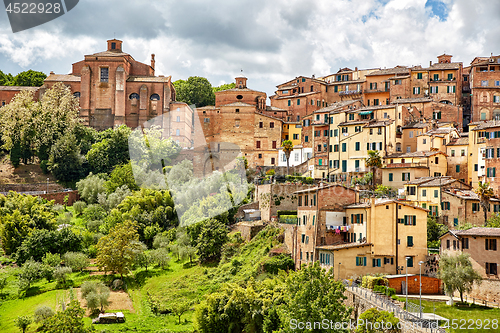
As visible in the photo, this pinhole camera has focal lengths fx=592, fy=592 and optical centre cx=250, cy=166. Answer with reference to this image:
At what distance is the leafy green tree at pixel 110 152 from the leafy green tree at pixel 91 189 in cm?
364

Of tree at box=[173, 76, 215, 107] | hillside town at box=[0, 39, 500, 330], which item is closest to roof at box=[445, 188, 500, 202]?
hillside town at box=[0, 39, 500, 330]

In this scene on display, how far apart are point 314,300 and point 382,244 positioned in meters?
10.8

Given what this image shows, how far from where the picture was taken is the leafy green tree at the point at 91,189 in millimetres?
66938

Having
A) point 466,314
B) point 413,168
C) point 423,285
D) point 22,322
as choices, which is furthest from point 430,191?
point 22,322

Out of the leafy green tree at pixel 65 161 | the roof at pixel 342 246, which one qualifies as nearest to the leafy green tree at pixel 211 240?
the roof at pixel 342 246

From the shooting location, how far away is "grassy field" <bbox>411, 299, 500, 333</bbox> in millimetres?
28680

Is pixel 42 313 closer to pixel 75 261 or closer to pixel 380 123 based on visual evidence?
pixel 75 261

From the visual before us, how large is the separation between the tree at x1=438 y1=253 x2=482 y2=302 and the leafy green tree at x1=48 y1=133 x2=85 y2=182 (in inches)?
1935

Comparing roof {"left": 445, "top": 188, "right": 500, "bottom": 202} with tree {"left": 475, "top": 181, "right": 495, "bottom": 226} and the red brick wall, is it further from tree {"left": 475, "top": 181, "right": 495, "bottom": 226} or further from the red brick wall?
the red brick wall

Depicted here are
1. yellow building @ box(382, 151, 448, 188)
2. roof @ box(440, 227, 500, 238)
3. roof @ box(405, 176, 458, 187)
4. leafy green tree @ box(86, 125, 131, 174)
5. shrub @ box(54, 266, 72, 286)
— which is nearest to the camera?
roof @ box(440, 227, 500, 238)

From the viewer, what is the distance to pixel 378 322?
2820 centimetres

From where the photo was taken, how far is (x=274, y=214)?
5269 cm

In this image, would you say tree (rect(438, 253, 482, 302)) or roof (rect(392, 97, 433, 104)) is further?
roof (rect(392, 97, 433, 104))

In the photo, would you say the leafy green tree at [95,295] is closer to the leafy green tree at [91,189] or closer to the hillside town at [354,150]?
the hillside town at [354,150]
